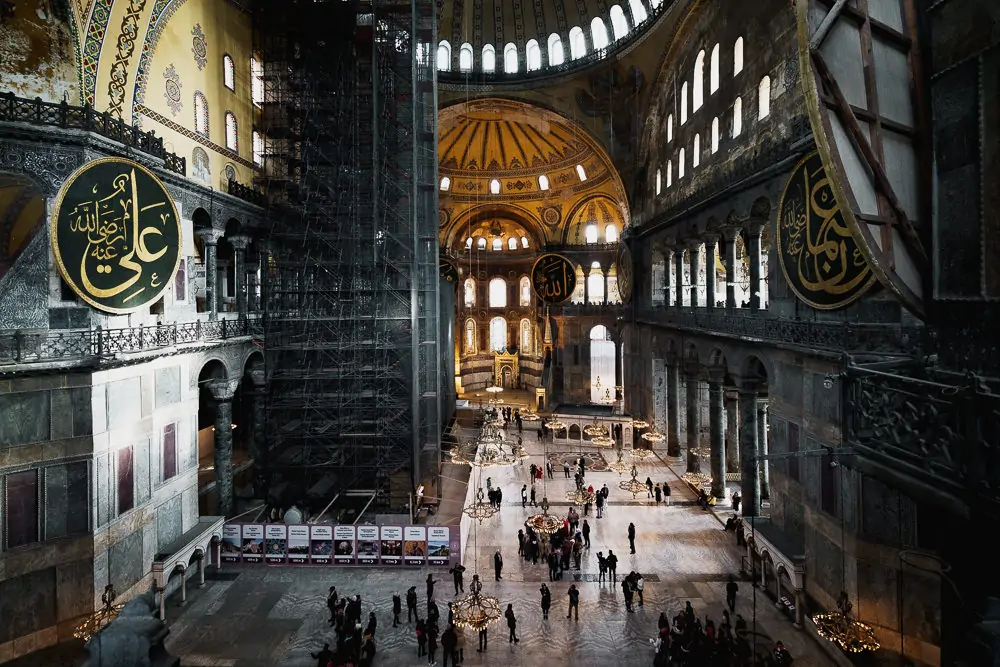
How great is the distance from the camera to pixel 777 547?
33.3 ft

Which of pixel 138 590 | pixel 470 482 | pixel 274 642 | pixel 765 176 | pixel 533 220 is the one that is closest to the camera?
pixel 274 642

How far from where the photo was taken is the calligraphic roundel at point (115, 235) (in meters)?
8.06

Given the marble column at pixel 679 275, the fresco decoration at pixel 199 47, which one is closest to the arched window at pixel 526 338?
the marble column at pixel 679 275

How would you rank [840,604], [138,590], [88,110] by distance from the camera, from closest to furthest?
[840,604]
[88,110]
[138,590]

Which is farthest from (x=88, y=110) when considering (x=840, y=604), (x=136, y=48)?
(x=840, y=604)

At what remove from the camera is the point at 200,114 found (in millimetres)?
12242

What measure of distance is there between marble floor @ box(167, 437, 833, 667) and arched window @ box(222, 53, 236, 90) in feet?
38.0

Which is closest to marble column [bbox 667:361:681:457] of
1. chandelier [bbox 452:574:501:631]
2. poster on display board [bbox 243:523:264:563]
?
chandelier [bbox 452:574:501:631]

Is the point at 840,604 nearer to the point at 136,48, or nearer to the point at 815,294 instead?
the point at 815,294

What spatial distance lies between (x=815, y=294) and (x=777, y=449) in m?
3.80

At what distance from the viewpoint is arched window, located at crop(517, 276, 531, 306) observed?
32.2m

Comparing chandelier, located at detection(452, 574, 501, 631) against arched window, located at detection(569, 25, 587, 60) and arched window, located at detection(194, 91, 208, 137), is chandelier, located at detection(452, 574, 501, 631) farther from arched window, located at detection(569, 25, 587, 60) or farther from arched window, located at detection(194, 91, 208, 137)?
arched window, located at detection(569, 25, 587, 60)

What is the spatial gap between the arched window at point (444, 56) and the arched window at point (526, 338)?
15.1 meters

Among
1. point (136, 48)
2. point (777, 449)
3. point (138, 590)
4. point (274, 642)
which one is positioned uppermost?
point (136, 48)
